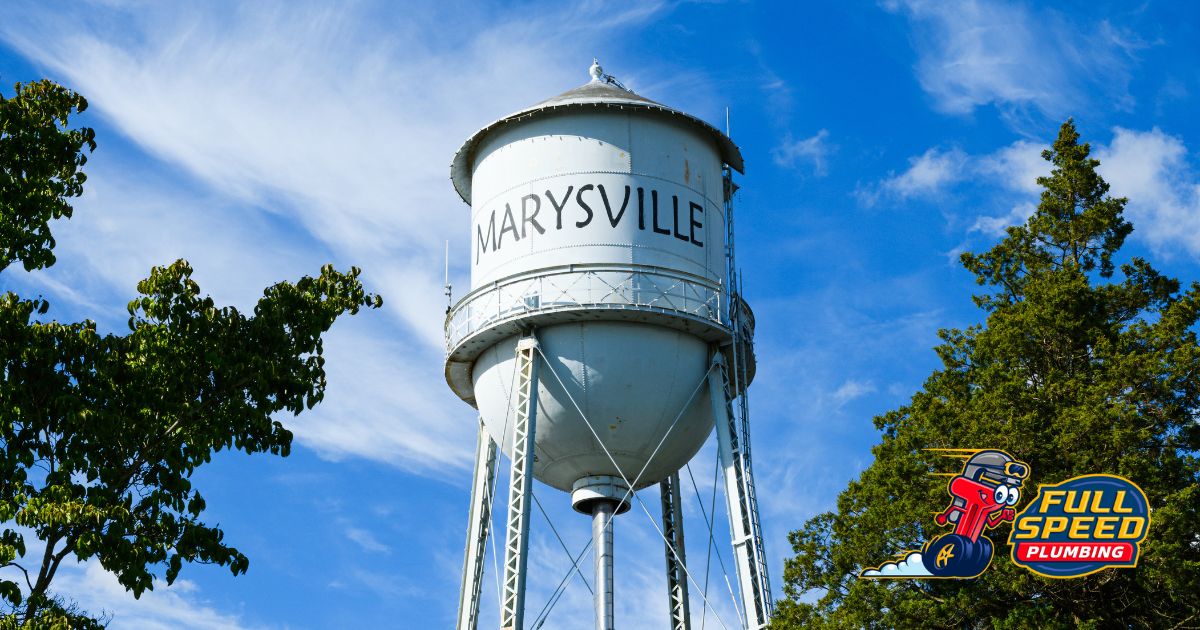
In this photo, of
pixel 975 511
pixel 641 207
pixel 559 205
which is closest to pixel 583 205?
pixel 559 205

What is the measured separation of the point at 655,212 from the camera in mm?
25672

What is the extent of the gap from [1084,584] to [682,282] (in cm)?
881

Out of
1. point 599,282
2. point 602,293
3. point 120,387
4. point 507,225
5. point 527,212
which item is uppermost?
point 527,212

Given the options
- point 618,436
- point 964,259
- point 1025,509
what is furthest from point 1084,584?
point 618,436

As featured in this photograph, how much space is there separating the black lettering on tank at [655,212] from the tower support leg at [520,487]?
3055mm

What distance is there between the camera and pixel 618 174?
84.2 feet

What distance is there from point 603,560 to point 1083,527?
34.2 ft

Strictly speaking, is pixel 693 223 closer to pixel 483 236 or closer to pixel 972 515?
pixel 483 236

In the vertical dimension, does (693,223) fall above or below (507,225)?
above

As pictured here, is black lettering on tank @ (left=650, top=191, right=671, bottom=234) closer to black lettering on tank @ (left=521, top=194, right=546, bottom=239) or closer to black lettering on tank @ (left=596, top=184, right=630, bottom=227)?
black lettering on tank @ (left=596, top=184, right=630, bottom=227)

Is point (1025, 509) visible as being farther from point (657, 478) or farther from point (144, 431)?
point (144, 431)

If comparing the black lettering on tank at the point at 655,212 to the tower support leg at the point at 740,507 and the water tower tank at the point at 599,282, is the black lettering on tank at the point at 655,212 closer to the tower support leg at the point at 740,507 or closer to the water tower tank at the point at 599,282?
the water tower tank at the point at 599,282

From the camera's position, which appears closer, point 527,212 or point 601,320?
point 601,320

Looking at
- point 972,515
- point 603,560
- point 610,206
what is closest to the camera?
point 972,515
